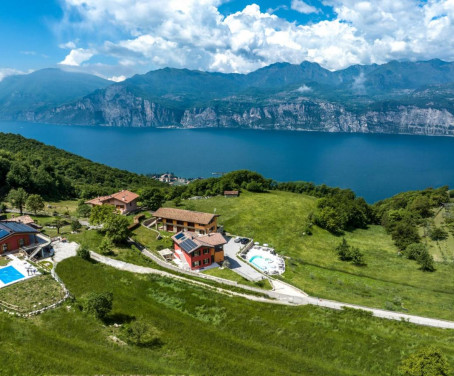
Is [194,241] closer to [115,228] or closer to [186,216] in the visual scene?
[115,228]

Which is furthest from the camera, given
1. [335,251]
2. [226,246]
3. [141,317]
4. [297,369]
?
[335,251]

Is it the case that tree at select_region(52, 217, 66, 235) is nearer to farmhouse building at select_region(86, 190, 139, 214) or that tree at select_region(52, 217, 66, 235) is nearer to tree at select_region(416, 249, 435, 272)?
farmhouse building at select_region(86, 190, 139, 214)

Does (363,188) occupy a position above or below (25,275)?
below

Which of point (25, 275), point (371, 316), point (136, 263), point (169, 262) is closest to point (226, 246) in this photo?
point (169, 262)

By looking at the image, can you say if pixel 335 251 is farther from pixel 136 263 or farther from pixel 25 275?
pixel 25 275

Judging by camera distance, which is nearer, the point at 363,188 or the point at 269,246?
A: the point at 269,246

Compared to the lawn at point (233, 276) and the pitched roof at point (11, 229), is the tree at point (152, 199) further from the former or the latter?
the lawn at point (233, 276)

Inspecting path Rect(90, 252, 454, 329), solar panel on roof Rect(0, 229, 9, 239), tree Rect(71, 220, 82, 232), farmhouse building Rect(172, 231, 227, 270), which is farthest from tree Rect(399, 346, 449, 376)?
tree Rect(71, 220, 82, 232)
